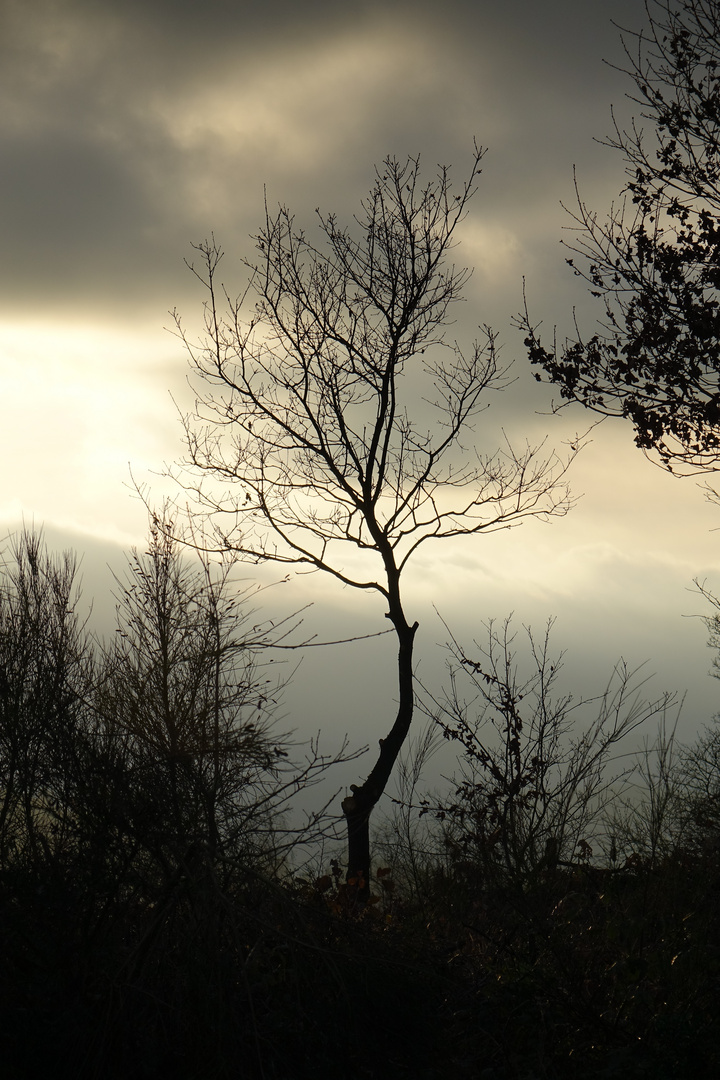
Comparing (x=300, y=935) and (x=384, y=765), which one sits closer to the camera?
(x=300, y=935)

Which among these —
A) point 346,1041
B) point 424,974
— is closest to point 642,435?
point 424,974

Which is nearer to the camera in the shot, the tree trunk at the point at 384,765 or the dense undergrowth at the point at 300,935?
the dense undergrowth at the point at 300,935

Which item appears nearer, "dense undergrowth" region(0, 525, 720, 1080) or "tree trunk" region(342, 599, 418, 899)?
"dense undergrowth" region(0, 525, 720, 1080)

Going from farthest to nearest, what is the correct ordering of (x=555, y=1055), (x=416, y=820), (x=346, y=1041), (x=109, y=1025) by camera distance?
(x=416, y=820), (x=555, y=1055), (x=346, y=1041), (x=109, y=1025)

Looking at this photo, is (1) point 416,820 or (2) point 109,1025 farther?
(1) point 416,820

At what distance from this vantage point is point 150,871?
575cm

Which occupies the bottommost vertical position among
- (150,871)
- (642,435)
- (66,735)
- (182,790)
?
(150,871)

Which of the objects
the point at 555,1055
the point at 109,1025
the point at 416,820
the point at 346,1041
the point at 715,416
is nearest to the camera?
the point at 109,1025

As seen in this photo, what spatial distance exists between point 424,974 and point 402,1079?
23.3 inches

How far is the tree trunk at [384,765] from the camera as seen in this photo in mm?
11531

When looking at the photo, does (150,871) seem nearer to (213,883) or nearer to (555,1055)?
(213,883)

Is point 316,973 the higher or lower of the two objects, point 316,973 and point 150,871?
the lower

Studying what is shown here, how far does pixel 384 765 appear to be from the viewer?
11945 millimetres

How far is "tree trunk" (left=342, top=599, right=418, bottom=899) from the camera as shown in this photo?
11.5m
